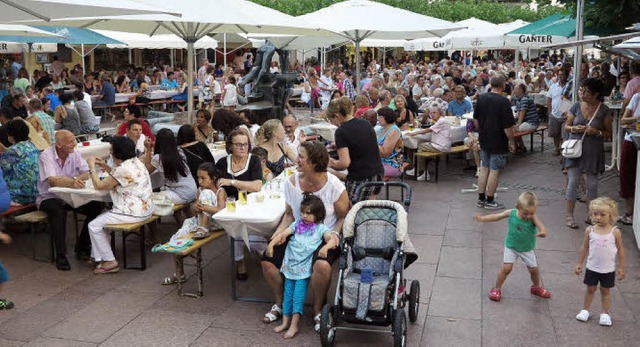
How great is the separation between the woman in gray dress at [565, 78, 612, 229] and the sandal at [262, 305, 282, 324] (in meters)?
4.32

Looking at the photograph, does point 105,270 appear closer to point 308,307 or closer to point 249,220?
point 249,220

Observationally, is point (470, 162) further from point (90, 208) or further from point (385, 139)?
point (90, 208)

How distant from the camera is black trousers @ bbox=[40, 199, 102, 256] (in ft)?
23.6

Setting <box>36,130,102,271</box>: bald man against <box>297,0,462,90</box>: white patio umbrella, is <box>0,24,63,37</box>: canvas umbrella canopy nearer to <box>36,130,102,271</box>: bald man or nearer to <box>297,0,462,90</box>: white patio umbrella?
<box>297,0,462,90</box>: white patio umbrella

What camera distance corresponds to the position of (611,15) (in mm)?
12352

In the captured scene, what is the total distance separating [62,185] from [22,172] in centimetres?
60

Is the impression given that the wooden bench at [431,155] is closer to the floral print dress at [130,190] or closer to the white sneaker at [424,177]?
the white sneaker at [424,177]

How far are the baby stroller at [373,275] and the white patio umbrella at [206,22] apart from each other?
3.98 m

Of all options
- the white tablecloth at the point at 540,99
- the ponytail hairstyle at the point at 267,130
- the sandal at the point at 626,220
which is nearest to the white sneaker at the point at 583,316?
the sandal at the point at 626,220

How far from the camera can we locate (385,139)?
8.91m

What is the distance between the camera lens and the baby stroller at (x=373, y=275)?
4.99 metres

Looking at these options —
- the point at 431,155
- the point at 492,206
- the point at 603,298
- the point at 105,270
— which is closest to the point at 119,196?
the point at 105,270

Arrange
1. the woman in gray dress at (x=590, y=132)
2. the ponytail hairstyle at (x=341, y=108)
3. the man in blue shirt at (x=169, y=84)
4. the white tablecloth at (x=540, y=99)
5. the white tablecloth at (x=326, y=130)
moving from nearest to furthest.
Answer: the ponytail hairstyle at (x=341, y=108) < the woman in gray dress at (x=590, y=132) < the white tablecloth at (x=326, y=130) < the white tablecloth at (x=540, y=99) < the man in blue shirt at (x=169, y=84)

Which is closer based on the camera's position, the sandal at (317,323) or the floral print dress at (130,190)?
the sandal at (317,323)
